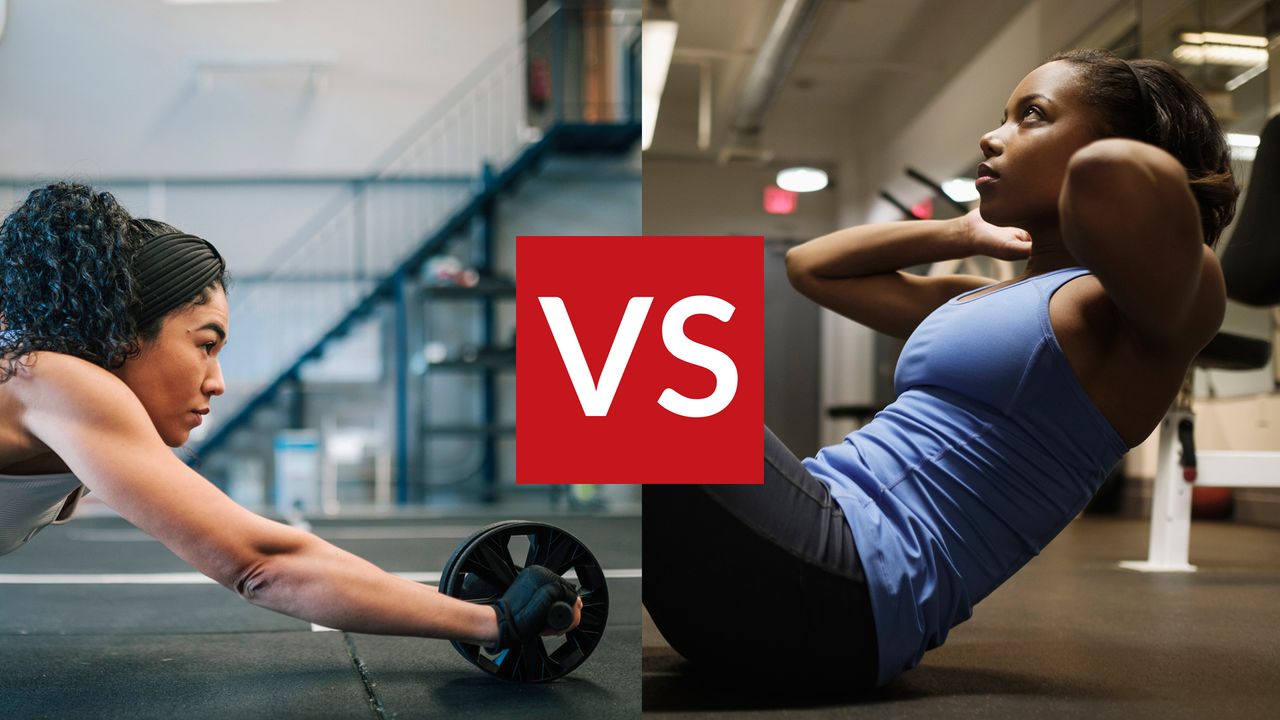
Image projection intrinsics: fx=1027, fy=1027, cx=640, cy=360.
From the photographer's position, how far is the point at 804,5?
2.26m

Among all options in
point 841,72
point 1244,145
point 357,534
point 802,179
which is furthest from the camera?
point 357,534

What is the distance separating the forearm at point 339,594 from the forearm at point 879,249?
0.68 meters

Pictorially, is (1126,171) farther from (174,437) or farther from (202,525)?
(174,437)

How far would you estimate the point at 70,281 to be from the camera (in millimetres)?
1221

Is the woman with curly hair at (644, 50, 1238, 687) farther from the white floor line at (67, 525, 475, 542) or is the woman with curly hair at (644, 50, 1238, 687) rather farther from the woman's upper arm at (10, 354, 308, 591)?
the white floor line at (67, 525, 475, 542)

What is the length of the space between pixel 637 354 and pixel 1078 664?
2.75ft

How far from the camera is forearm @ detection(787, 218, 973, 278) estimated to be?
1.35 metres

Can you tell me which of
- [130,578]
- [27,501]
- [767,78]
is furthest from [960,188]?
[130,578]

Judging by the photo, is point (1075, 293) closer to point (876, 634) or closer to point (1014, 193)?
point (1014, 193)

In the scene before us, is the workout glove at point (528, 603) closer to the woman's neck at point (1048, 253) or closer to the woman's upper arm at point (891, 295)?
the woman's upper arm at point (891, 295)

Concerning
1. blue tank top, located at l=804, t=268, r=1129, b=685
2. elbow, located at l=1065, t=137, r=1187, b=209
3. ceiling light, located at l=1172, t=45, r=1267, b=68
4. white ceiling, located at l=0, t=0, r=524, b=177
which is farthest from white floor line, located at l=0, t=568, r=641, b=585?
white ceiling, located at l=0, t=0, r=524, b=177

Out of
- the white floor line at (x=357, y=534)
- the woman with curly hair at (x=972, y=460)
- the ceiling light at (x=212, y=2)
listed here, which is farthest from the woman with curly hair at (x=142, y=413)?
the ceiling light at (x=212, y=2)

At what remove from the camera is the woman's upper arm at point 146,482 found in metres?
1.08

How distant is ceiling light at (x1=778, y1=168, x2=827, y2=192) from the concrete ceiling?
42mm
